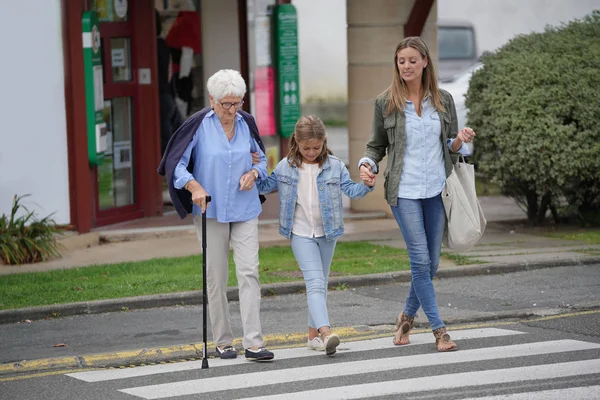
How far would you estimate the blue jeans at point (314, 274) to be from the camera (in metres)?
7.64

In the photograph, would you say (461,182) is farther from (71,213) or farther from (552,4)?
(552,4)

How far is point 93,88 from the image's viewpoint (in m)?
12.5

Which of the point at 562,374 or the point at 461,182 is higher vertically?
the point at 461,182

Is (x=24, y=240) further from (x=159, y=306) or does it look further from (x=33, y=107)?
(x=159, y=306)

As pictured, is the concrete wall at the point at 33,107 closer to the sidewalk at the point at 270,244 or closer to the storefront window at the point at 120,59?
the sidewalk at the point at 270,244

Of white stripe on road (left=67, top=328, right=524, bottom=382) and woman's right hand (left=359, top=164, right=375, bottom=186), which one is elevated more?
woman's right hand (left=359, top=164, right=375, bottom=186)

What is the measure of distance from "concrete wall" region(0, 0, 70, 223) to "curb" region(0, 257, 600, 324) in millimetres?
2849

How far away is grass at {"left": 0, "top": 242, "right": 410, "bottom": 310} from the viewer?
31.9ft

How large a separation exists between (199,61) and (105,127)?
2.24 meters

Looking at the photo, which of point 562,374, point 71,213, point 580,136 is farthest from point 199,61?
point 562,374

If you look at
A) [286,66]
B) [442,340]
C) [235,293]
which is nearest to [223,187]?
[442,340]

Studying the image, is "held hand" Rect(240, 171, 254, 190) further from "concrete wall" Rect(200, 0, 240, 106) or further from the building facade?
"concrete wall" Rect(200, 0, 240, 106)

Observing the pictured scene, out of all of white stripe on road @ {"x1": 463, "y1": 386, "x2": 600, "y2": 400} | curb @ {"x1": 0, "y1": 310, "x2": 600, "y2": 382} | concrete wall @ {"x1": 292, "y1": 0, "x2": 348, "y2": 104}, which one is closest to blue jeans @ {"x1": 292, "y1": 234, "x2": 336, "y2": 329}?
curb @ {"x1": 0, "y1": 310, "x2": 600, "y2": 382}

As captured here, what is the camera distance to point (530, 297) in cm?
971
